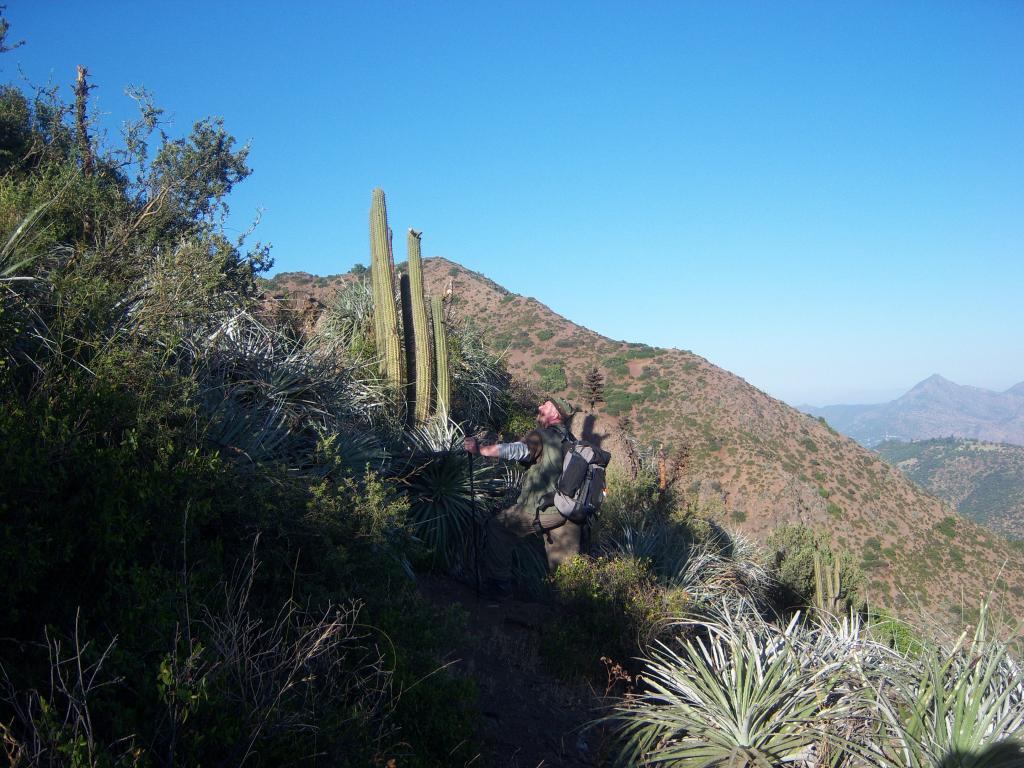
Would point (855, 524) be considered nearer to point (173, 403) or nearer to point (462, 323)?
point (462, 323)

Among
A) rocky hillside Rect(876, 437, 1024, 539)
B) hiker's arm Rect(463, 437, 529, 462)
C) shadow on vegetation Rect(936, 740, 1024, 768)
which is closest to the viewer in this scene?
shadow on vegetation Rect(936, 740, 1024, 768)

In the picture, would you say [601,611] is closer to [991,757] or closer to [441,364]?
[991,757]

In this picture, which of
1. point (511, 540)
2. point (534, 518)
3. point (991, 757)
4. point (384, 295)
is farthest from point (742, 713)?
point (384, 295)

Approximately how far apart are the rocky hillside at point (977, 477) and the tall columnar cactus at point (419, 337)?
38571 millimetres

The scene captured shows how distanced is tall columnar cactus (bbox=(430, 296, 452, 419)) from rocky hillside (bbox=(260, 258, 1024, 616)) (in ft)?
35.5

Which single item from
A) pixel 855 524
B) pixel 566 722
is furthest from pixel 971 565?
pixel 566 722

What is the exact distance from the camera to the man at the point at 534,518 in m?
6.56

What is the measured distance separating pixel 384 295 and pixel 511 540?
4422mm

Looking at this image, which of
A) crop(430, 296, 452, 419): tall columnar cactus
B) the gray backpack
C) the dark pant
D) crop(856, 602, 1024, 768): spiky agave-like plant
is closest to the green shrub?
the dark pant

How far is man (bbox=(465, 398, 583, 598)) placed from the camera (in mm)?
6559

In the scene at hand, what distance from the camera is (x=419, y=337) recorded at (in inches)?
391

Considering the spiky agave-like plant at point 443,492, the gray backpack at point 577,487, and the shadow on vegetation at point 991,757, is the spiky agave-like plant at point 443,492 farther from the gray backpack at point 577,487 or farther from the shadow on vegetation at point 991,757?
the shadow on vegetation at point 991,757

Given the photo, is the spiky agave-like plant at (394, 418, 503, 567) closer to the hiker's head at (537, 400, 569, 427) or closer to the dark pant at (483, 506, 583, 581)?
the dark pant at (483, 506, 583, 581)

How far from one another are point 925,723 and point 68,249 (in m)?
5.88
